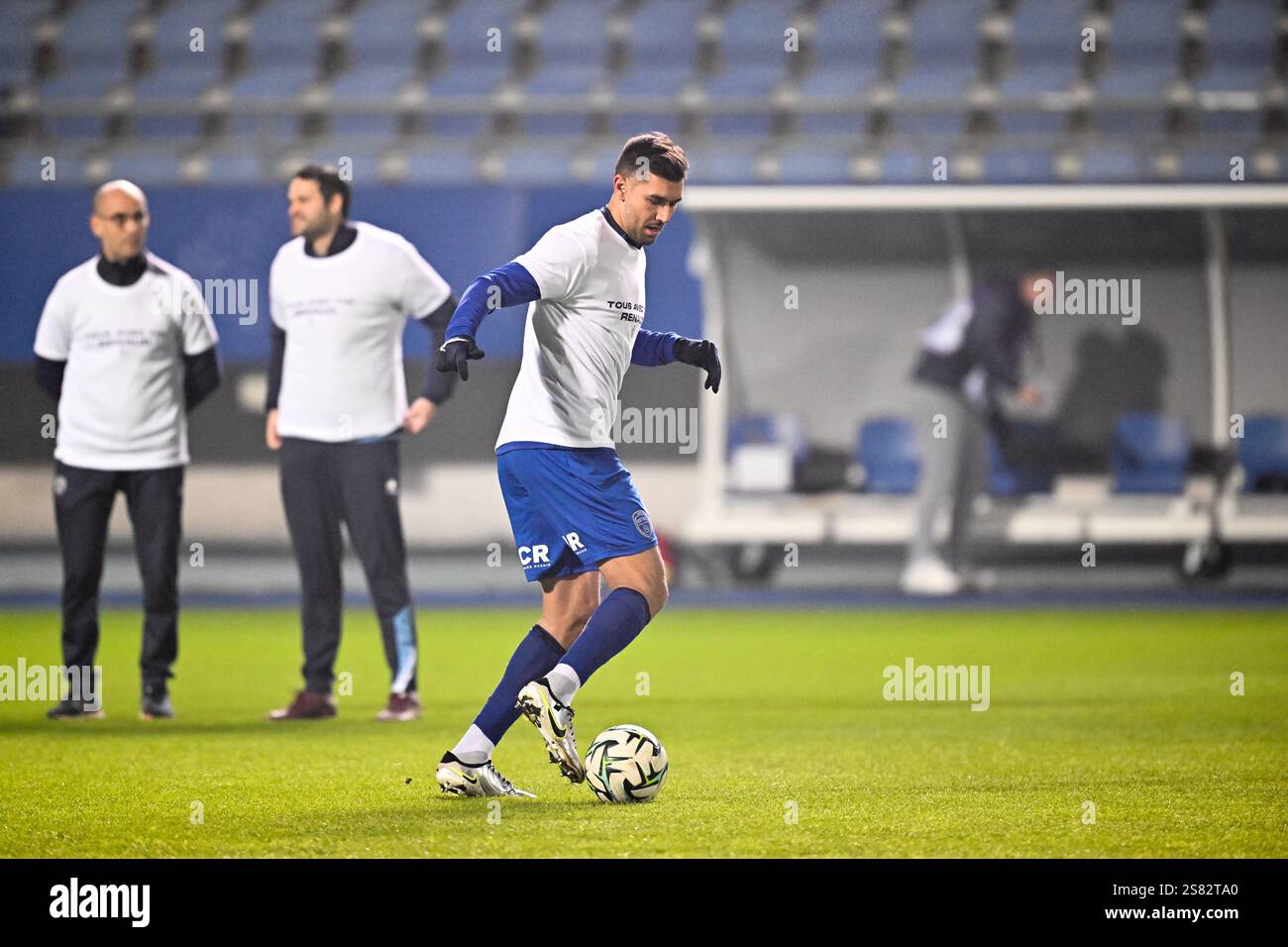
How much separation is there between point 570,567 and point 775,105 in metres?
11.9

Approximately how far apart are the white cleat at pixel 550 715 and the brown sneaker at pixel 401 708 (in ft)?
8.15

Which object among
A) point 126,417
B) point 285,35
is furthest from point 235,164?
point 126,417

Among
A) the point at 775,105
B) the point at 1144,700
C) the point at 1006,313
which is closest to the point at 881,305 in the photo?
the point at 775,105

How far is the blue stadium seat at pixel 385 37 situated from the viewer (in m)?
18.9

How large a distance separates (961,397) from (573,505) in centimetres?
895

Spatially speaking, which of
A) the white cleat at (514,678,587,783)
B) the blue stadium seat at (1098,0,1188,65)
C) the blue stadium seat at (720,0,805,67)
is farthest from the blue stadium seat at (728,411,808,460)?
the white cleat at (514,678,587,783)

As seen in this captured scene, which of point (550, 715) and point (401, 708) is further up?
point (550, 715)

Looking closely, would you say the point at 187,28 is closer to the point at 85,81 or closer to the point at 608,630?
the point at 85,81

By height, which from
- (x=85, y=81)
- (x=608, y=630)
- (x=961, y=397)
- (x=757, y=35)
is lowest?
(x=608, y=630)

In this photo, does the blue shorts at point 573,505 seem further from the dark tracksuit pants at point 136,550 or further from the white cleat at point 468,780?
Answer: the dark tracksuit pants at point 136,550

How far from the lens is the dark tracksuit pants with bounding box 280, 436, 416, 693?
7309 millimetres

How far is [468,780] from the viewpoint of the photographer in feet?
17.0

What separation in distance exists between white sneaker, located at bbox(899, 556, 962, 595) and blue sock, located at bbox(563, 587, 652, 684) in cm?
949

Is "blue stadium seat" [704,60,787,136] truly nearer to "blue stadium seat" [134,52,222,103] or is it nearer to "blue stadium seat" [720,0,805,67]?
"blue stadium seat" [720,0,805,67]
